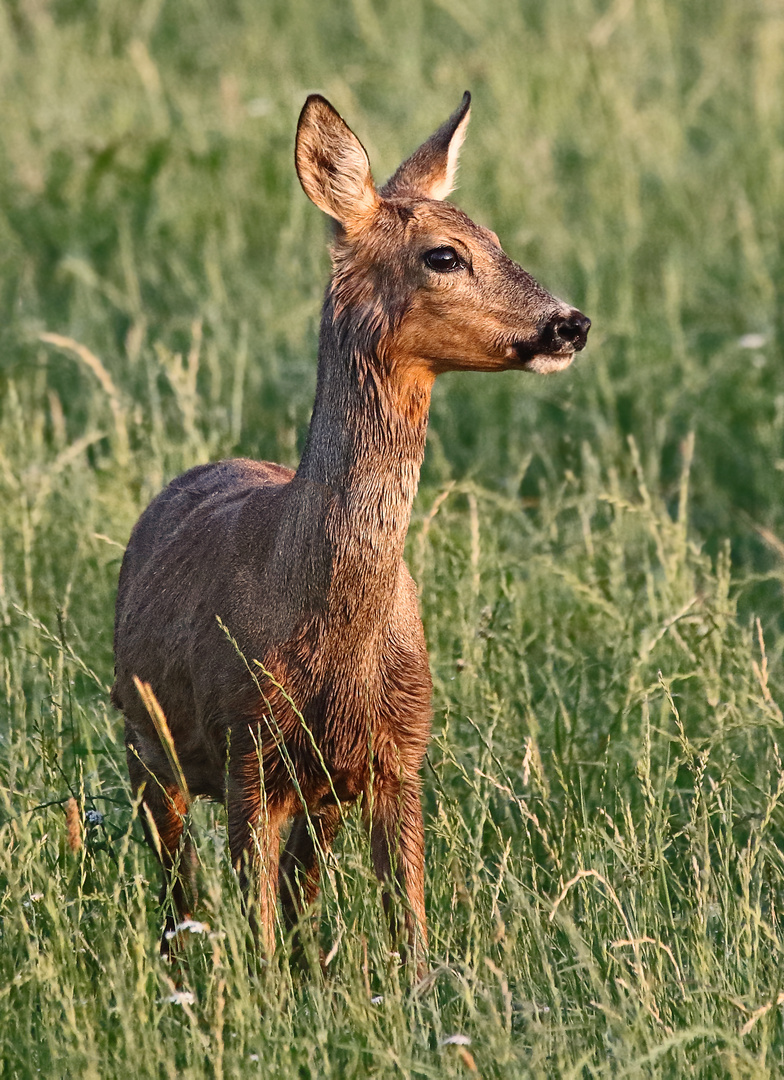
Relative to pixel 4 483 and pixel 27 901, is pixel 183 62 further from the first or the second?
pixel 27 901

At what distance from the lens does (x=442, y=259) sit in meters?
3.95

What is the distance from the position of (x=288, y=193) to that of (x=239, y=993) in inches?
254

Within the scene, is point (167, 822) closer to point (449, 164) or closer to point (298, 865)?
point (298, 865)

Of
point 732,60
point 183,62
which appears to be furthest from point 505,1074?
point 183,62

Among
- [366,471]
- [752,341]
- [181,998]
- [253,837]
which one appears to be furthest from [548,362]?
[752,341]

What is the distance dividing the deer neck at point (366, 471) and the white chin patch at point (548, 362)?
0.83ft

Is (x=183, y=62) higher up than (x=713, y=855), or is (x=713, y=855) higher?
(x=183, y=62)

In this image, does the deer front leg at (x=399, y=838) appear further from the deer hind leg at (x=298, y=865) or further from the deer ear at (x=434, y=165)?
the deer ear at (x=434, y=165)

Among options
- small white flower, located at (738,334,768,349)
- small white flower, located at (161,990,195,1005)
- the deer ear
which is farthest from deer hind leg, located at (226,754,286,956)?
small white flower, located at (738,334,768,349)

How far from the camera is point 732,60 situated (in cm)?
1070

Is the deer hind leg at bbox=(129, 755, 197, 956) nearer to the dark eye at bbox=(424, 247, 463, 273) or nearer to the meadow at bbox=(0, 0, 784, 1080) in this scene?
the meadow at bbox=(0, 0, 784, 1080)

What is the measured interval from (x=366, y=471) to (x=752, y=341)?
4.25 meters

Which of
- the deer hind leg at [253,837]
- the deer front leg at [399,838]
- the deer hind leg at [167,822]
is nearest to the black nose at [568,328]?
the deer front leg at [399,838]

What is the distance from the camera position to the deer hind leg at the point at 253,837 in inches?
151
